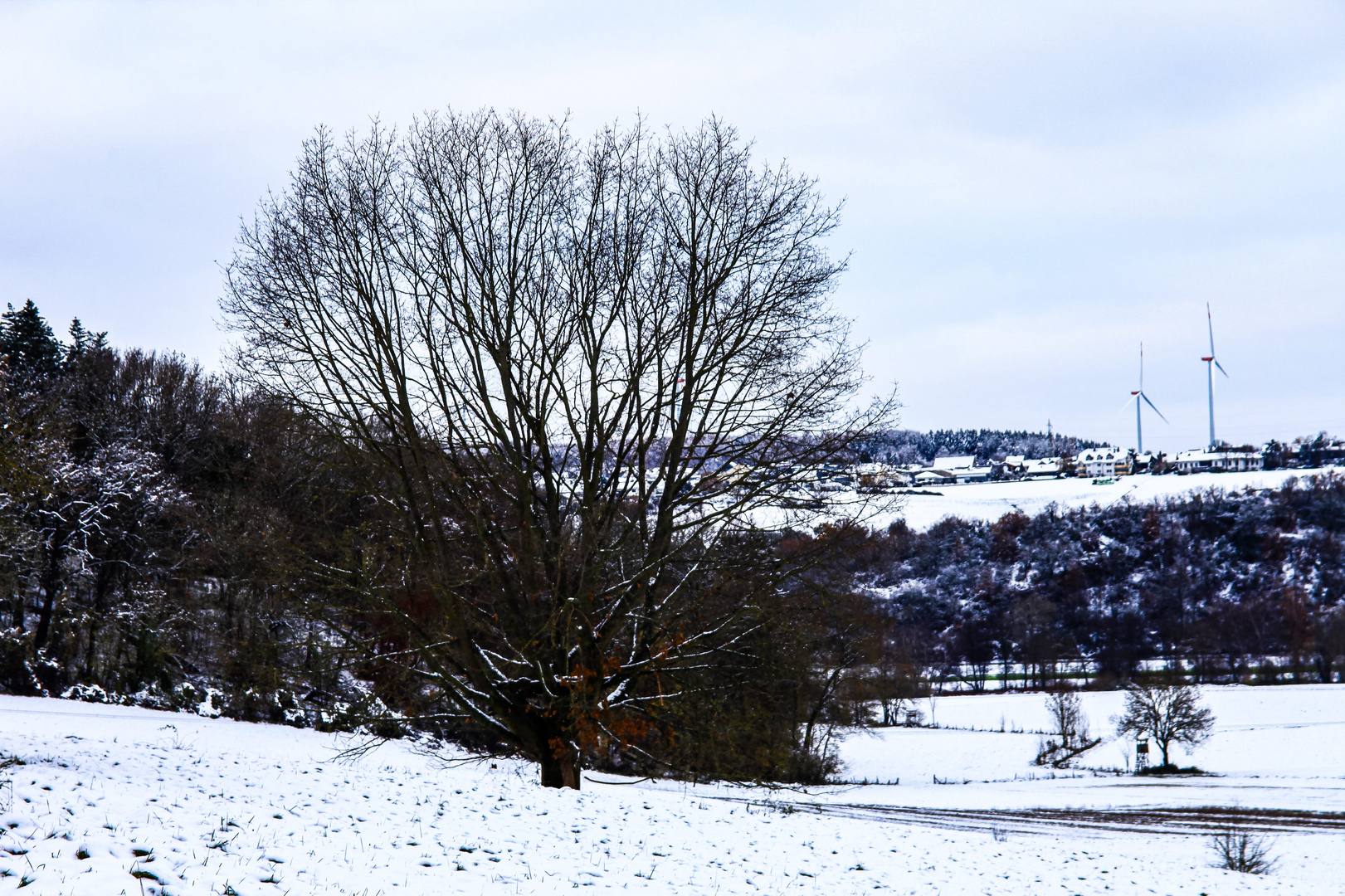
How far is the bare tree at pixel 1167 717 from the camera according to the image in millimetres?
53156

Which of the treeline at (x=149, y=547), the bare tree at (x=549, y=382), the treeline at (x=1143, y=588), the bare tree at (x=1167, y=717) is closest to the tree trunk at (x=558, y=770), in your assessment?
the bare tree at (x=549, y=382)

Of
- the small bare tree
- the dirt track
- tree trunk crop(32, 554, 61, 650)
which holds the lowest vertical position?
the small bare tree

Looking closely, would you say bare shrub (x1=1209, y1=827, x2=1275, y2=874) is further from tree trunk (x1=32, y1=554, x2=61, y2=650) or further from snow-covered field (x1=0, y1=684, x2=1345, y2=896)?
tree trunk (x1=32, y1=554, x2=61, y2=650)

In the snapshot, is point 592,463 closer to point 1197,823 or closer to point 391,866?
point 391,866

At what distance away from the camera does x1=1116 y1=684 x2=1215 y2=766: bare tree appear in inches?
2093

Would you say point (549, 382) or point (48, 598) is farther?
point (48, 598)

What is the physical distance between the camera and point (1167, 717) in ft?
176

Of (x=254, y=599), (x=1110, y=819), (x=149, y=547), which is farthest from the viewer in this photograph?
(x=149, y=547)

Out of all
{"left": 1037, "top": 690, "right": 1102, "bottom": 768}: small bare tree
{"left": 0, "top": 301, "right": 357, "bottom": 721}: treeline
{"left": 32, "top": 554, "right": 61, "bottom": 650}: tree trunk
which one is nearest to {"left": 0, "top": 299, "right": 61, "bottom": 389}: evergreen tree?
{"left": 0, "top": 301, "right": 357, "bottom": 721}: treeline

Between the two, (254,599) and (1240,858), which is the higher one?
(254,599)

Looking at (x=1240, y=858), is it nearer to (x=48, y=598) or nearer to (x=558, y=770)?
(x=558, y=770)

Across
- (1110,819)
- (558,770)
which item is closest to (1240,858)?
(1110,819)

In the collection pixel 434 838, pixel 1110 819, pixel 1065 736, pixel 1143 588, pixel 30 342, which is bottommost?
pixel 1065 736

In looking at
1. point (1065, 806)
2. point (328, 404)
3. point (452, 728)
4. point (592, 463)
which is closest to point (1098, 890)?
point (592, 463)
